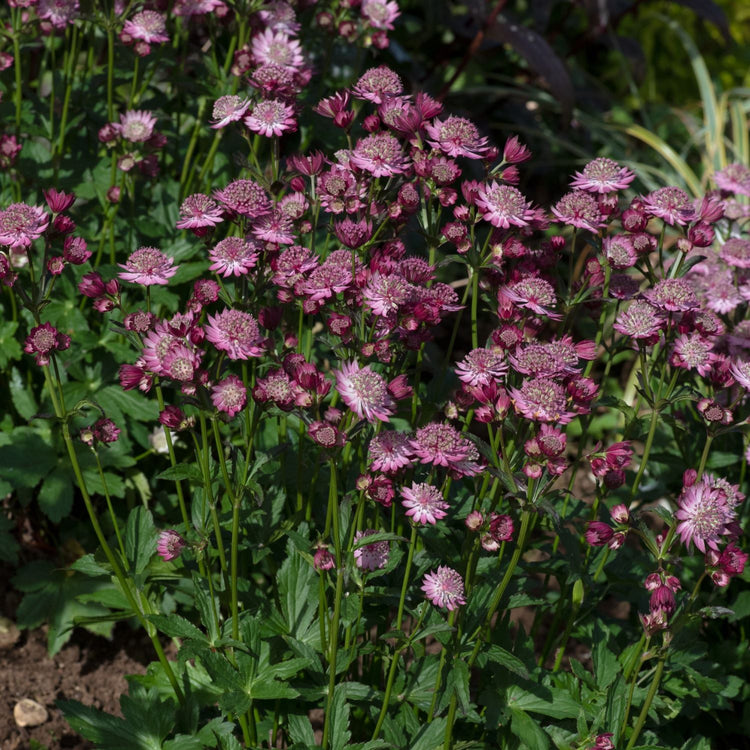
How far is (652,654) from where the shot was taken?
1782 millimetres

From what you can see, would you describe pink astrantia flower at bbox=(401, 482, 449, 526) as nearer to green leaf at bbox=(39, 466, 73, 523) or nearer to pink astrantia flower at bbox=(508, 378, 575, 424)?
pink astrantia flower at bbox=(508, 378, 575, 424)

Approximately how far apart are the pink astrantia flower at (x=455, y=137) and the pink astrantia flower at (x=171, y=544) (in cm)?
95

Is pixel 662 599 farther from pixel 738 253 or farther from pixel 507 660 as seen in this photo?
pixel 738 253

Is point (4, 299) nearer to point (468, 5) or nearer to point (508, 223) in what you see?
point (508, 223)

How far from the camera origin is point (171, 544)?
194 cm

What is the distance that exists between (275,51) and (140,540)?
1330 millimetres

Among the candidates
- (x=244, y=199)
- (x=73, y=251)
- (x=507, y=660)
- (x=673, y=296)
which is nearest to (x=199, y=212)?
(x=244, y=199)

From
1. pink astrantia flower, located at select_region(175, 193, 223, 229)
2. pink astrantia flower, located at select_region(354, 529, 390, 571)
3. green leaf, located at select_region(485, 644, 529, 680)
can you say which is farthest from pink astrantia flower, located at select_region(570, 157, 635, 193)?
green leaf, located at select_region(485, 644, 529, 680)

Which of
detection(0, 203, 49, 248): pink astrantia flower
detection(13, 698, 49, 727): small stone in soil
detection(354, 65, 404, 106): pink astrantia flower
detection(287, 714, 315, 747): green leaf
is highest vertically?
detection(354, 65, 404, 106): pink astrantia flower

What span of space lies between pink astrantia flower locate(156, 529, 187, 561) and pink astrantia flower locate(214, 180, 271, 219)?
0.67 m

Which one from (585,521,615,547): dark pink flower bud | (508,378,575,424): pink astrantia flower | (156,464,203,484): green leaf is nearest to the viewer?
(508,378,575,424): pink astrantia flower

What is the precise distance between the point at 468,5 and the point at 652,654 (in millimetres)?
2879

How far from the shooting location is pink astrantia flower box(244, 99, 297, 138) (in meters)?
2.02

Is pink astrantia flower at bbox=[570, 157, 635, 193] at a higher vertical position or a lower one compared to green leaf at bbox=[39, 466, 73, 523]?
higher
